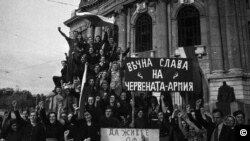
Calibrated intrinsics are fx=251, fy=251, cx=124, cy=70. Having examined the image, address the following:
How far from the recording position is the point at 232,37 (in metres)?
16.8

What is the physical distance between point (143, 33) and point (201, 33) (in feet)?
16.3

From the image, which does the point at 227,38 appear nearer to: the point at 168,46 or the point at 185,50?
the point at 185,50


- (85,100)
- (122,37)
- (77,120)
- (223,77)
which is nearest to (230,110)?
(223,77)

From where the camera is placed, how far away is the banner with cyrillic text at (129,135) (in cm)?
593

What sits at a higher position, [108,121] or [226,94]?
[226,94]

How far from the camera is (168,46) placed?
19.5 m

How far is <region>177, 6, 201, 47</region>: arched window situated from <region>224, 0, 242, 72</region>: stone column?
2.11 m

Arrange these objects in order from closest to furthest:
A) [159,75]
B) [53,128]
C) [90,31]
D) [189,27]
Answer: [53,128]
[159,75]
[189,27]
[90,31]

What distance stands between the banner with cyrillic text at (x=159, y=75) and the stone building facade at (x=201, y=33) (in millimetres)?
8009

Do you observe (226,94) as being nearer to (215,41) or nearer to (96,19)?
(215,41)

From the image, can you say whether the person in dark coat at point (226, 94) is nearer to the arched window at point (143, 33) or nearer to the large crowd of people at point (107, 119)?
the large crowd of people at point (107, 119)

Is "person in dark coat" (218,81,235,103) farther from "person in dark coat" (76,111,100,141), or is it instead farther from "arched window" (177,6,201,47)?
"person in dark coat" (76,111,100,141)

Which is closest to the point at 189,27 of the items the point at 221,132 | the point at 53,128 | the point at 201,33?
the point at 201,33

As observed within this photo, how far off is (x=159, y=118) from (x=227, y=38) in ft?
39.1
